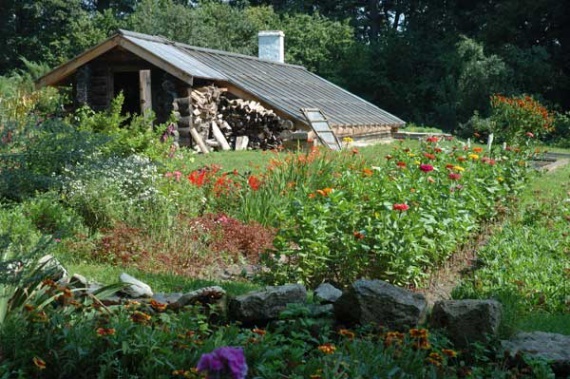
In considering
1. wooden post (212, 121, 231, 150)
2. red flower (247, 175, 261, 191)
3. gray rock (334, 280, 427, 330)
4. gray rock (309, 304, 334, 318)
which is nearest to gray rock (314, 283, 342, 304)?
gray rock (309, 304, 334, 318)

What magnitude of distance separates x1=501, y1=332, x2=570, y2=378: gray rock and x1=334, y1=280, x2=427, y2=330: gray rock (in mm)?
570

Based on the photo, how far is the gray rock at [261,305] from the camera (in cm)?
505

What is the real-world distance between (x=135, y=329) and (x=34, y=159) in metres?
1.41

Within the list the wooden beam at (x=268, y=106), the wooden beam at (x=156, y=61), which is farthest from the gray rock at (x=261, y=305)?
the wooden beam at (x=268, y=106)

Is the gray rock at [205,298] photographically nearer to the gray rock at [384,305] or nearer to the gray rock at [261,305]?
the gray rock at [261,305]

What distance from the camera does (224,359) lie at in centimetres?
248

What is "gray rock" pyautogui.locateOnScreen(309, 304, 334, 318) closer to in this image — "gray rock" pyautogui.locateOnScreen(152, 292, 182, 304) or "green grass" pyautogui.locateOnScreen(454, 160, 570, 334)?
"gray rock" pyautogui.locateOnScreen(152, 292, 182, 304)

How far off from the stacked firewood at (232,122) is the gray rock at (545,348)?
1371 cm

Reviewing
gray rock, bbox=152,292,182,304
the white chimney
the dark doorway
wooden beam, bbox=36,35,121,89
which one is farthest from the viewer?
the white chimney

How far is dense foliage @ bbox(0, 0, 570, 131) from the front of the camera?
30531mm

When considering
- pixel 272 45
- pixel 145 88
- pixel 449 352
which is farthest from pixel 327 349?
pixel 272 45

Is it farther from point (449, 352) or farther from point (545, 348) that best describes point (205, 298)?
point (545, 348)

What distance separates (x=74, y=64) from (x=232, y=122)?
4.09 metres

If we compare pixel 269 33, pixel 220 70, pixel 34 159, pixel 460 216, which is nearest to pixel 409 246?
→ pixel 460 216
